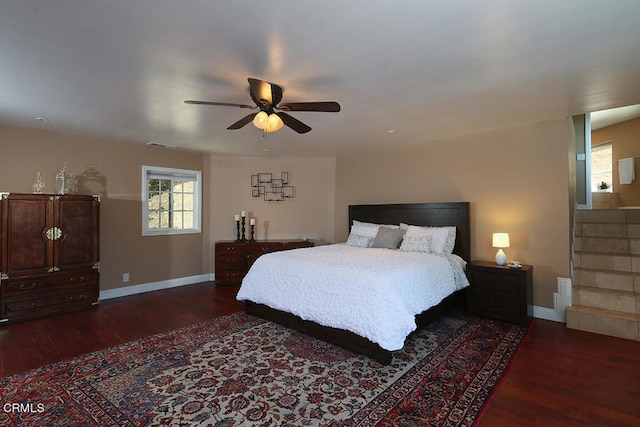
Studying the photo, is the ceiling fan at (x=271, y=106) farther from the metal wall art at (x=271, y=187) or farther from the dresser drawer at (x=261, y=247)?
the metal wall art at (x=271, y=187)

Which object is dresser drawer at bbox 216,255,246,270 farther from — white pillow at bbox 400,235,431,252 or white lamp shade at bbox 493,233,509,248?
white lamp shade at bbox 493,233,509,248

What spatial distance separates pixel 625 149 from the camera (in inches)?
240

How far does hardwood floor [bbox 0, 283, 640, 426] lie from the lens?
1.99 metres

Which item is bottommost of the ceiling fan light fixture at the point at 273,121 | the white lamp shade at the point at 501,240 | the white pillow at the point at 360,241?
the white pillow at the point at 360,241

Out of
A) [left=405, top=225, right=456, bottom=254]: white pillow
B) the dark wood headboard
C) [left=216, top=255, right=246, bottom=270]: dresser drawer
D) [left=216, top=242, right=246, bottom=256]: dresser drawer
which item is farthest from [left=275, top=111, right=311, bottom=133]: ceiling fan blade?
[left=216, top=255, right=246, bottom=270]: dresser drawer

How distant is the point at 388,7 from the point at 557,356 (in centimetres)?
314

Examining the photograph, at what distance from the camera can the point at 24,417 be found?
1.92 meters

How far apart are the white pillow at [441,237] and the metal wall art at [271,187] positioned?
9.18 ft

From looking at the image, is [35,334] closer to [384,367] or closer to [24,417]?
[24,417]

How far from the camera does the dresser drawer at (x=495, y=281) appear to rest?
11.5ft

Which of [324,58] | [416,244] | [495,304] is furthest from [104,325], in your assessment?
[495,304]

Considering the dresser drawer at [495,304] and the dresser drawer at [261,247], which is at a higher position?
the dresser drawer at [261,247]

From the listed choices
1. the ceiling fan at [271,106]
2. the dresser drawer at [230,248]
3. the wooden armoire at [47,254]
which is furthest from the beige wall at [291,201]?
the ceiling fan at [271,106]

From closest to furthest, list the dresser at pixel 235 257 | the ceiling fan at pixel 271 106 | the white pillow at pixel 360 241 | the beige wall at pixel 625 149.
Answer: the ceiling fan at pixel 271 106 → the white pillow at pixel 360 241 → the dresser at pixel 235 257 → the beige wall at pixel 625 149
